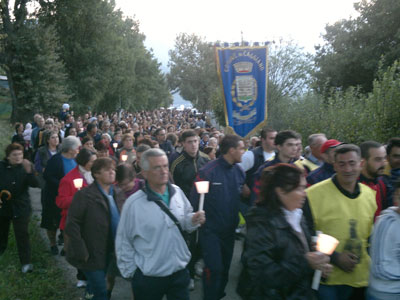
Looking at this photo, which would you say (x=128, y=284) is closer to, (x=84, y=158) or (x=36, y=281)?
(x=36, y=281)

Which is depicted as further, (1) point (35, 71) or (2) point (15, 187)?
(1) point (35, 71)

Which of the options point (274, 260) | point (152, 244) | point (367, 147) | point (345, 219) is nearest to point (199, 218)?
point (152, 244)

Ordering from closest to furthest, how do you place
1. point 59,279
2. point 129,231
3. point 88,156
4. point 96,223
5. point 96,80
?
point 129,231 < point 96,223 < point 88,156 < point 59,279 < point 96,80

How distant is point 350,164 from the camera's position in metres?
3.71

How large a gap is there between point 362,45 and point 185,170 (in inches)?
1144

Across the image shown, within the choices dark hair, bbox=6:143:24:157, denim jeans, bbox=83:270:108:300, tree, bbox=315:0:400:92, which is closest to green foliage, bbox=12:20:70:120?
tree, bbox=315:0:400:92

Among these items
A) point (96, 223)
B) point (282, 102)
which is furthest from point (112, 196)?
point (282, 102)

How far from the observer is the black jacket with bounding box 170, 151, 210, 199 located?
22.3 feet

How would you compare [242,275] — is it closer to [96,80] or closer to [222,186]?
[222,186]

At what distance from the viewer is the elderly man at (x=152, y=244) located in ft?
11.8

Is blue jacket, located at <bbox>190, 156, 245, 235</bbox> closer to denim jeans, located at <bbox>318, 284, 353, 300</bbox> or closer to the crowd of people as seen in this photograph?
the crowd of people

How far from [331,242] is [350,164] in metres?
1.21

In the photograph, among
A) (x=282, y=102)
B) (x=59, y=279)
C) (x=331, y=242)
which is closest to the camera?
(x=331, y=242)

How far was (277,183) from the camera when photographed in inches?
119
